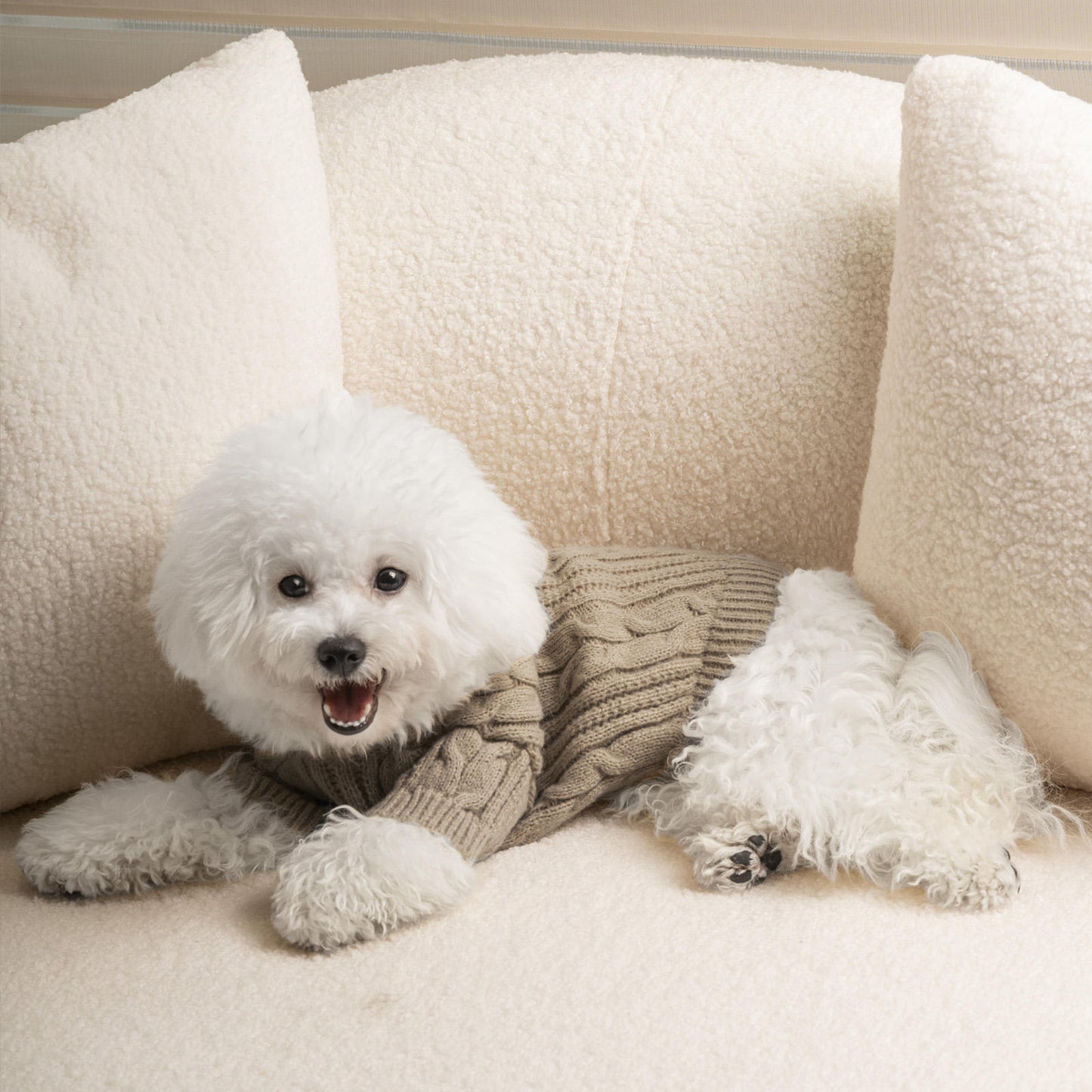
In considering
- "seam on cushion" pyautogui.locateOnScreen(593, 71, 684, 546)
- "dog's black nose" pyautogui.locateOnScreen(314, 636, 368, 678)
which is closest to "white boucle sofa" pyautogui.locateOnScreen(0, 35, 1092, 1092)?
"seam on cushion" pyautogui.locateOnScreen(593, 71, 684, 546)

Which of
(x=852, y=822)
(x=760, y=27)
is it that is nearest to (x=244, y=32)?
(x=760, y=27)

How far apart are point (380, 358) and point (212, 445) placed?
238 millimetres

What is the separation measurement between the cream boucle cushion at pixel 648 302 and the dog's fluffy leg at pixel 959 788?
25 cm

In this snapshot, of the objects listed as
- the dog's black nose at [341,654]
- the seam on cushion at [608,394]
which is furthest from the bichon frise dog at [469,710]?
the seam on cushion at [608,394]

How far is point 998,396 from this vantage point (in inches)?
40.2

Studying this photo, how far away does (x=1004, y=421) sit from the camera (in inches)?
40.1

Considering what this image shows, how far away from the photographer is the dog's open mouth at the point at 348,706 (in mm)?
963

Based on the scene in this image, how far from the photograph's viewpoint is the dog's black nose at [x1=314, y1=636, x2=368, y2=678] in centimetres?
92

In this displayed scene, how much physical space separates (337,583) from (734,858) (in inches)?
16.1

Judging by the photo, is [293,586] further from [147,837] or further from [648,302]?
[648,302]

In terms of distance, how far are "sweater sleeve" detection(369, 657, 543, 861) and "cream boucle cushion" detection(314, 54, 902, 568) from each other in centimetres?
27

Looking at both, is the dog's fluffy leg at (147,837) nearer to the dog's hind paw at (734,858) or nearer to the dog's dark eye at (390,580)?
the dog's dark eye at (390,580)

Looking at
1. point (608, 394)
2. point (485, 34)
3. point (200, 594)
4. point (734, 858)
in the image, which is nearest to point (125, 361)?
point (200, 594)

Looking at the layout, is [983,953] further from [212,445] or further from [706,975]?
[212,445]
